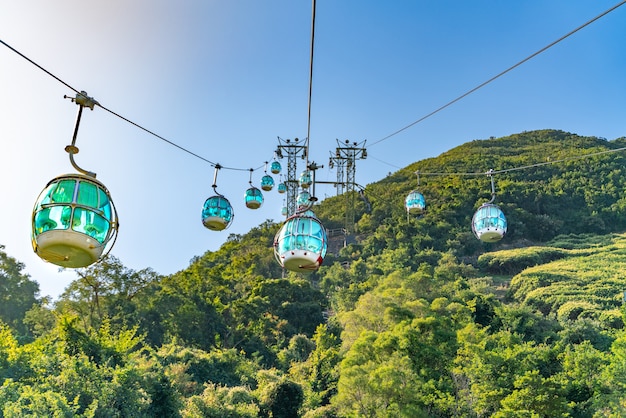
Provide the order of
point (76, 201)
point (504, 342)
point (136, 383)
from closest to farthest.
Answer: point (76, 201)
point (136, 383)
point (504, 342)

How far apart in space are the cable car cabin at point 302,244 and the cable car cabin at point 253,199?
7.53 m

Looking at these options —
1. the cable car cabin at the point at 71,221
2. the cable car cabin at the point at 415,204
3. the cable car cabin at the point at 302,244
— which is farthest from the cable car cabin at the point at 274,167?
the cable car cabin at the point at 71,221

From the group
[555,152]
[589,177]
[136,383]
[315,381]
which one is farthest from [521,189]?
[136,383]

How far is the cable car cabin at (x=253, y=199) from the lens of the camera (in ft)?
44.5

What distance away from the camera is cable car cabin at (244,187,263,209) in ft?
44.5

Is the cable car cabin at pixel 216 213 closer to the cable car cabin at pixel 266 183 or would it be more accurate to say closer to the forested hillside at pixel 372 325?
the forested hillside at pixel 372 325

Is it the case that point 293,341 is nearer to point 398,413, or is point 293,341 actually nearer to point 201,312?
point 201,312

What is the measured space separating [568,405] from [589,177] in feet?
187

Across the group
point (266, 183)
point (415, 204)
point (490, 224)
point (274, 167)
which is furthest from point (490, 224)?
point (274, 167)

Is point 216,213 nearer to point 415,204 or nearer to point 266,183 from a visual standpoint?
point 415,204

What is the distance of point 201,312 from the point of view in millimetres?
31641

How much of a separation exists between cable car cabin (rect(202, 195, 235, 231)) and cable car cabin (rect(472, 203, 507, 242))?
4.43m

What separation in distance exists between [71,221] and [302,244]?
2.51m

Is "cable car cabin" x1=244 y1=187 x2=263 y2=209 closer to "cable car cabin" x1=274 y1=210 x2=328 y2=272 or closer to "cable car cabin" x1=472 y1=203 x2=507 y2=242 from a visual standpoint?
"cable car cabin" x1=472 y1=203 x2=507 y2=242
